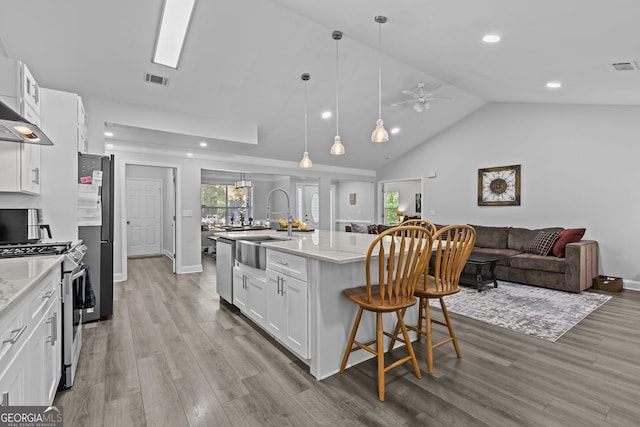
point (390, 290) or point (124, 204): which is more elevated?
point (124, 204)

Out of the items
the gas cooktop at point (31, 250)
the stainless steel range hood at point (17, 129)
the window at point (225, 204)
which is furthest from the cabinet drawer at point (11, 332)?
the window at point (225, 204)

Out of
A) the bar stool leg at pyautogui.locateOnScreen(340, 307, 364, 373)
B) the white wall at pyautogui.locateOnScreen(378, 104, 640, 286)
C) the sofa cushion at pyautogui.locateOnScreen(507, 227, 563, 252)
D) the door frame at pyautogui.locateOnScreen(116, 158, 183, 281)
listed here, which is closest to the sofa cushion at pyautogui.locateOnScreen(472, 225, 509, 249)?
the sofa cushion at pyautogui.locateOnScreen(507, 227, 563, 252)

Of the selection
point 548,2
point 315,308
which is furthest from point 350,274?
point 548,2

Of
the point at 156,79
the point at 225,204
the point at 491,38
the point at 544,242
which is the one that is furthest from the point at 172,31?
the point at 225,204

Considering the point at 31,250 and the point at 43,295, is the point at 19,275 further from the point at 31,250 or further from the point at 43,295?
the point at 31,250

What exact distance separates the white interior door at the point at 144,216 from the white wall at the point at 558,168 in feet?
22.8

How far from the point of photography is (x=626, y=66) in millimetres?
3244

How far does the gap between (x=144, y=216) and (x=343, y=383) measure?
24.9 feet

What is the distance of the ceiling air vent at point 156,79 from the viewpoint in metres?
3.83

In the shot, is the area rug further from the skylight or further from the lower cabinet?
the skylight

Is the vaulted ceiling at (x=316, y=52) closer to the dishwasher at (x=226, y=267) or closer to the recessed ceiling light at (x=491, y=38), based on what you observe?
the recessed ceiling light at (x=491, y=38)

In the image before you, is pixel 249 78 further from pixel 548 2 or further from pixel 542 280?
pixel 542 280

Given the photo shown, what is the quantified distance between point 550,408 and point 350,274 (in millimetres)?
1394

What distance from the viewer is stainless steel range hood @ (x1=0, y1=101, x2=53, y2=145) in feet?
5.96
